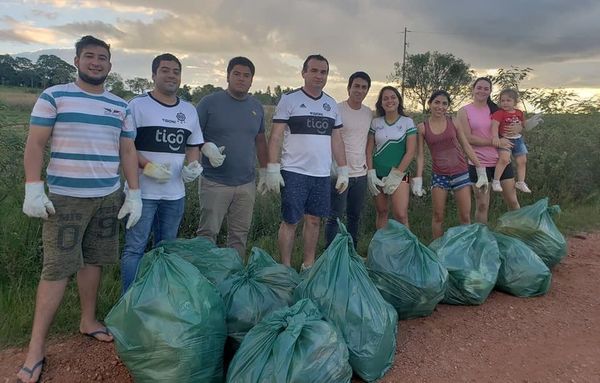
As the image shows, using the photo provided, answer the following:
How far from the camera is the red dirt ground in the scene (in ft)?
9.11

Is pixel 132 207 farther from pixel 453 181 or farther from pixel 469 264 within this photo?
pixel 453 181

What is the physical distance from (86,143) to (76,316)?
1345mm

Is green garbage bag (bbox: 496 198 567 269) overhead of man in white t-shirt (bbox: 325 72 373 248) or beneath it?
beneath

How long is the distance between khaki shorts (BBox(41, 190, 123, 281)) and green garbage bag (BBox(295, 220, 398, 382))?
4.07ft

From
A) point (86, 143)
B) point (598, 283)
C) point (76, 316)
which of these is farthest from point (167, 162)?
point (598, 283)

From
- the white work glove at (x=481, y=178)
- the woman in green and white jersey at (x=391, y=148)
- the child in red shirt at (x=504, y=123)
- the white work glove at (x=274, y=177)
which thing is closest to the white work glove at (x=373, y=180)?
the woman in green and white jersey at (x=391, y=148)

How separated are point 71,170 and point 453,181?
3.36 meters

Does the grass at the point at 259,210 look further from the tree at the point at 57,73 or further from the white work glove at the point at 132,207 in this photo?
the white work glove at the point at 132,207

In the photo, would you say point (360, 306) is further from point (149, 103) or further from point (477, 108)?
point (477, 108)

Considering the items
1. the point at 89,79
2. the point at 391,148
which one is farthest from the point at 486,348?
the point at 89,79

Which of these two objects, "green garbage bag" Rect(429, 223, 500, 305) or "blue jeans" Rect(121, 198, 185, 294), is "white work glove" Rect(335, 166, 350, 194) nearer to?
"green garbage bag" Rect(429, 223, 500, 305)

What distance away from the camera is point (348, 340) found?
→ 8.62ft

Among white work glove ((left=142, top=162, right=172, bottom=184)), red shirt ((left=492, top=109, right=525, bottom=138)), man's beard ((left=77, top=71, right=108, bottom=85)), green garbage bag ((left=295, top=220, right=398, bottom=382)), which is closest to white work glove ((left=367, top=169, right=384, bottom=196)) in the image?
red shirt ((left=492, top=109, right=525, bottom=138))

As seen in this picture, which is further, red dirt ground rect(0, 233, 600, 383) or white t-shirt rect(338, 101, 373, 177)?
white t-shirt rect(338, 101, 373, 177)
